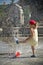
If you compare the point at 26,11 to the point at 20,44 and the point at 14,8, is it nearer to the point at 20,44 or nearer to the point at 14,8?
the point at 14,8

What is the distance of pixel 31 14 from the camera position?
3.28 metres

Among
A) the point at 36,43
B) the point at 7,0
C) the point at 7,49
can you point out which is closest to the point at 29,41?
the point at 36,43

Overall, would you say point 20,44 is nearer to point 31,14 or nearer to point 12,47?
point 12,47

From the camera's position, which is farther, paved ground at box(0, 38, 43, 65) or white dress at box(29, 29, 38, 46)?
white dress at box(29, 29, 38, 46)

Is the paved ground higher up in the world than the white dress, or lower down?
lower down

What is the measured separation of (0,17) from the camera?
3279mm

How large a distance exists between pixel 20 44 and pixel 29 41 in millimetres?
133

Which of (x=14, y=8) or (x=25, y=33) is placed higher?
(x=14, y=8)

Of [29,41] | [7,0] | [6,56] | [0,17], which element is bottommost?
[6,56]

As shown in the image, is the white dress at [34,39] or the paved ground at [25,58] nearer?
the paved ground at [25,58]

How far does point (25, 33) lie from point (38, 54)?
346mm

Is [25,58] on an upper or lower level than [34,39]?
lower

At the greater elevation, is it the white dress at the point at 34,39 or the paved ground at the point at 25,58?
the white dress at the point at 34,39

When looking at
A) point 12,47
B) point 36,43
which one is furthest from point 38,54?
point 12,47
